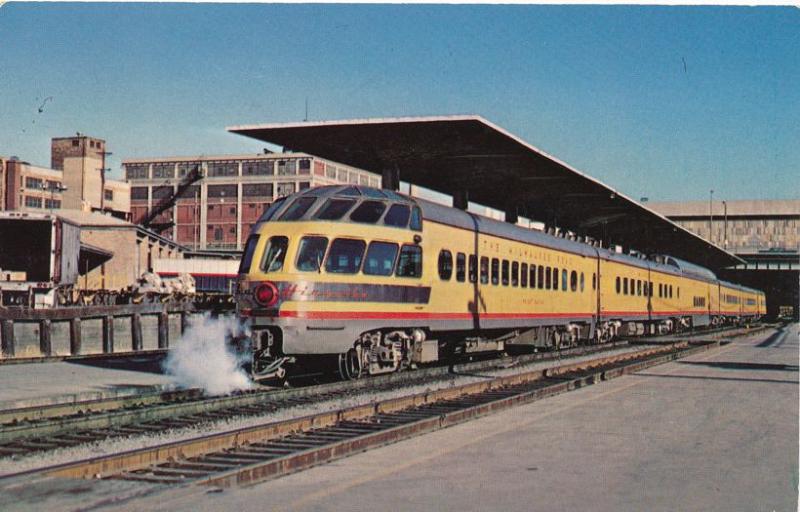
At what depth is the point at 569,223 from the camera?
41.2 metres

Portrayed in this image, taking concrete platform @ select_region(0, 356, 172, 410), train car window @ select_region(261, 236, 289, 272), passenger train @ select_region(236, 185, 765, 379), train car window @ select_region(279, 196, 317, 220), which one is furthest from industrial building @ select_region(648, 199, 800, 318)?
train car window @ select_region(261, 236, 289, 272)

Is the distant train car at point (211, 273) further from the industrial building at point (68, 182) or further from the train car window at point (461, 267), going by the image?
the train car window at point (461, 267)

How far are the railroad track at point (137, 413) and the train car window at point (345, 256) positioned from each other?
202 cm

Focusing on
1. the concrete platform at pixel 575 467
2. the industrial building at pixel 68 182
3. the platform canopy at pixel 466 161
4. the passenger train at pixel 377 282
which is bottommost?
the concrete platform at pixel 575 467

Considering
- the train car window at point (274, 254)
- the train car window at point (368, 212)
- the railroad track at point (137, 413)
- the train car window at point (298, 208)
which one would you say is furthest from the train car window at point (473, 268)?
the train car window at point (274, 254)

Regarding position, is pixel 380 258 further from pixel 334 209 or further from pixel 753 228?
pixel 753 228

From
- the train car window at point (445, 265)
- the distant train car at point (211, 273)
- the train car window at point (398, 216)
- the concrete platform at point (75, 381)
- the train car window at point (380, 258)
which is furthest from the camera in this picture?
the distant train car at point (211, 273)

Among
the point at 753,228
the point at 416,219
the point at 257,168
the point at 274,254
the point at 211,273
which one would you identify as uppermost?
the point at 257,168

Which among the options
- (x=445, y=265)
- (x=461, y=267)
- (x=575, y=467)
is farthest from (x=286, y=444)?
(x=461, y=267)

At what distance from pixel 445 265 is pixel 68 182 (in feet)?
269

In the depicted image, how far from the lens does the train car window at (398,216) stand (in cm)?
1603

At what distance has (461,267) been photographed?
18.3m

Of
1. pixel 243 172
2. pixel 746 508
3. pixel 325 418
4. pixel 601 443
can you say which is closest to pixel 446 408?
pixel 325 418

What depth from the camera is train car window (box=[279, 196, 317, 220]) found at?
15383mm
